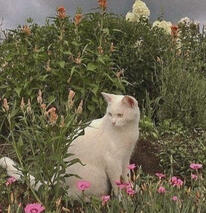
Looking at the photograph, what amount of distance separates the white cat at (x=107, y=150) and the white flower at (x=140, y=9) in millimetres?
6989

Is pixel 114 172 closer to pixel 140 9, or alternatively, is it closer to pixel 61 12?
pixel 61 12

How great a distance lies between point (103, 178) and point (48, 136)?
1.04 metres

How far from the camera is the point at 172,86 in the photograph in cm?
869

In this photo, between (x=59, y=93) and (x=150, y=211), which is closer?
(x=150, y=211)

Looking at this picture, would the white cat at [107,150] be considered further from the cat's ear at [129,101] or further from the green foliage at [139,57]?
the green foliage at [139,57]

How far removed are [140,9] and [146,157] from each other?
5.76 m

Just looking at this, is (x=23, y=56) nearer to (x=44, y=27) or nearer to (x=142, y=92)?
(x=44, y=27)

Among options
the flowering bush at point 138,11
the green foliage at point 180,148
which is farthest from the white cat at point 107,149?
the flowering bush at point 138,11

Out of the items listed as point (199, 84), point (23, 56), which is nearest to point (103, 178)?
point (23, 56)

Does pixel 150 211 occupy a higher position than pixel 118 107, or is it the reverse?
pixel 118 107

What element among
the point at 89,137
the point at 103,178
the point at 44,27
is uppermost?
the point at 44,27

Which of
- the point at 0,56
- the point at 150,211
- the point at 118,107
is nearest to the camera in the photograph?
the point at 150,211

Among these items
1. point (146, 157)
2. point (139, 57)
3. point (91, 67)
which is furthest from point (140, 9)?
point (146, 157)

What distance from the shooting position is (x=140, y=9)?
39.3 ft
